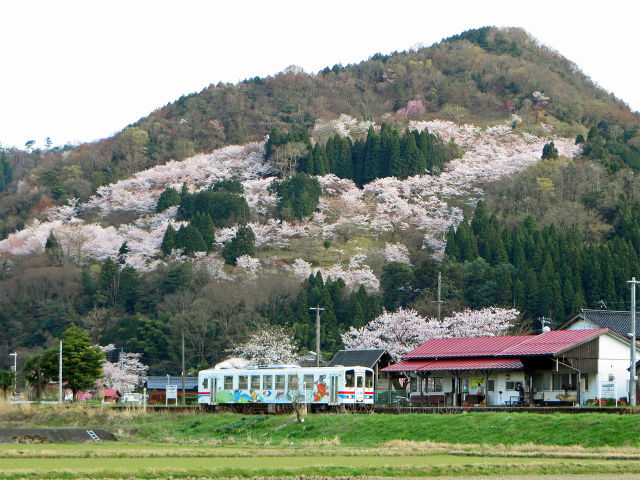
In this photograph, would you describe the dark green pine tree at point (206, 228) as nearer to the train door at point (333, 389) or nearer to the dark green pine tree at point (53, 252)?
the dark green pine tree at point (53, 252)

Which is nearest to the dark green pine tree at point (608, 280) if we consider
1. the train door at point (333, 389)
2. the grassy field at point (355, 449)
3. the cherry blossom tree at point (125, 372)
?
the train door at point (333, 389)

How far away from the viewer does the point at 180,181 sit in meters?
97.2

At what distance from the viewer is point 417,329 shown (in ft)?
170

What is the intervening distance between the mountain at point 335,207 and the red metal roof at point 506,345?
60.8ft

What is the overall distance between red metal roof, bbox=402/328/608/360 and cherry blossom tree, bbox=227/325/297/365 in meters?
16.1

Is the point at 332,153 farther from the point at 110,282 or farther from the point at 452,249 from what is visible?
the point at 110,282

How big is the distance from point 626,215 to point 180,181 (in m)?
45.7

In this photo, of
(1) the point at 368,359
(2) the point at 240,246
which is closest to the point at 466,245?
(2) the point at 240,246

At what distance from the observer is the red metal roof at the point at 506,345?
33.2 metres

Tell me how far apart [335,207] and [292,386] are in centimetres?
4824

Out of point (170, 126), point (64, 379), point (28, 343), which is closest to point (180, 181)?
point (170, 126)

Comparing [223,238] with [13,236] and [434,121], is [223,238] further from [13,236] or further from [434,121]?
[434,121]

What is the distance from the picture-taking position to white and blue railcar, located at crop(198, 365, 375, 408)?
35.7m

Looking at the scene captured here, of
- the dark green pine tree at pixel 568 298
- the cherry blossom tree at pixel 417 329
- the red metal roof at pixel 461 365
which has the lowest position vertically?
the red metal roof at pixel 461 365
